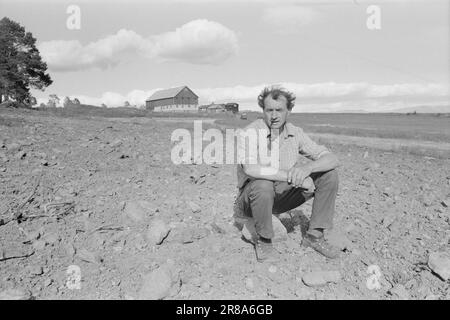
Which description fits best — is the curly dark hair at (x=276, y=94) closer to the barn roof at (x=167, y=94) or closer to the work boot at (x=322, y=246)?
the work boot at (x=322, y=246)

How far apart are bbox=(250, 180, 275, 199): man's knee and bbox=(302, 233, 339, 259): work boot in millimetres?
673

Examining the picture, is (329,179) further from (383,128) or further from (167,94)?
(167,94)

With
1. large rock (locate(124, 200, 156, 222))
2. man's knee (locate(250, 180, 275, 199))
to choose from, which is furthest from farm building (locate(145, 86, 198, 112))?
man's knee (locate(250, 180, 275, 199))

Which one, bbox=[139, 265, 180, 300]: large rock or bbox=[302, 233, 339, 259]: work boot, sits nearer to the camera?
bbox=[139, 265, 180, 300]: large rock

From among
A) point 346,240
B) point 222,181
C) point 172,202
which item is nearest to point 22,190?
point 172,202

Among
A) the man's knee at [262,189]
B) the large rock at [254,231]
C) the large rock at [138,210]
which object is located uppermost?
the man's knee at [262,189]

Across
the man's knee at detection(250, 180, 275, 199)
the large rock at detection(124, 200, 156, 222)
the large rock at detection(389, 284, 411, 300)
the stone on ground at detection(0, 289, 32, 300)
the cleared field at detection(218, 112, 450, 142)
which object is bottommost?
the large rock at detection(389, 284, 411, 300)

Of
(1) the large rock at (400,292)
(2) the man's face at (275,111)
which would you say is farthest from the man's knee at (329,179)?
(1) the large rock at (400,292)

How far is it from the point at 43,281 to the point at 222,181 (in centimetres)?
271

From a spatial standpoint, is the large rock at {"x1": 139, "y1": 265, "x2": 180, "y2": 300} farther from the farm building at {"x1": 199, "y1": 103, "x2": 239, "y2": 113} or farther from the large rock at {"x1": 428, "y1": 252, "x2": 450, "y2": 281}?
the farm building at {"x1": 199, "y1": 103, "x2": 239, "y2": 113}

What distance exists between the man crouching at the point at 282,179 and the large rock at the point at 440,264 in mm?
761

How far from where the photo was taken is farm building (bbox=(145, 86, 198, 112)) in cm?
5509

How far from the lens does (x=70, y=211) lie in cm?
388

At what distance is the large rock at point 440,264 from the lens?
3.09 meters
